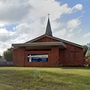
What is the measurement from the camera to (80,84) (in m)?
15.2

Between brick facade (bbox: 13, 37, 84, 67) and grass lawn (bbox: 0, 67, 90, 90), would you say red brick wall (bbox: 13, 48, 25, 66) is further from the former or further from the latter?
grass lawn (bbox: 0, 67, 90, 90)

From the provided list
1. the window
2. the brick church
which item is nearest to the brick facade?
the brick church

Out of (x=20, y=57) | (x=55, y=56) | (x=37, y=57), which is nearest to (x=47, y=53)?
(x=55, y=56)

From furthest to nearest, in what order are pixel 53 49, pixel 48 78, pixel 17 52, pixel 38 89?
pixel 17 52 → pixel 53 49 → pixel 48 78 → pixel 38 89

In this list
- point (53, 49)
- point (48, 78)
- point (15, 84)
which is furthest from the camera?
point (53, 49)

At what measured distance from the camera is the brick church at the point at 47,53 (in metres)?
35.1

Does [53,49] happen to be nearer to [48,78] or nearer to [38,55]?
[38,55]

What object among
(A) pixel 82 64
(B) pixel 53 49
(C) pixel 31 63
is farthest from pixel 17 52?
(A) pixel 82 64

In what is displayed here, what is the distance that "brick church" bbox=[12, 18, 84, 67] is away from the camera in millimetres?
35125

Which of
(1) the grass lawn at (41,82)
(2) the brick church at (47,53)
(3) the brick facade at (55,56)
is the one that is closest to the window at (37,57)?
(2) the brick church at (47,53)

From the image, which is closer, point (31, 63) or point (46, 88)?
point (46, 88)

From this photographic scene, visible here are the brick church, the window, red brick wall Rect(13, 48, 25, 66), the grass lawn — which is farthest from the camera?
red brick wall Rect(13, 48, 25, 66)

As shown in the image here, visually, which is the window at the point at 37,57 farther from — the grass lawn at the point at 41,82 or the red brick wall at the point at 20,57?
the grass lawn at the point at 41,82

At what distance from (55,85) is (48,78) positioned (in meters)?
1.95
